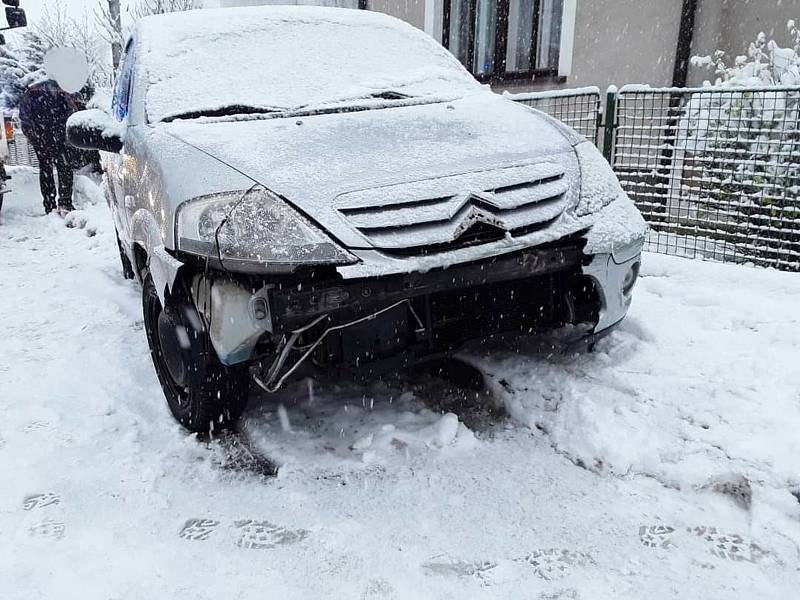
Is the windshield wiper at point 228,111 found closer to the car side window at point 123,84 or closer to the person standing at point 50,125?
the car side window at point 123,84

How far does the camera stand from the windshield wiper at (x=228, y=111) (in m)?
2.90

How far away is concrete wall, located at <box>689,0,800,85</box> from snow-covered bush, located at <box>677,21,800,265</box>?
10.8 ft

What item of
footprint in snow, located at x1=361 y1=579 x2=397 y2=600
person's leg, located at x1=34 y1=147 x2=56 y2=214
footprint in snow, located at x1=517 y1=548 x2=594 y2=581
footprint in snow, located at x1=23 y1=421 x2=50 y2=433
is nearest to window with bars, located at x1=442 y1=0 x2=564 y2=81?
person's leg, located at x1=34 y1=147 x2=56 y2=214

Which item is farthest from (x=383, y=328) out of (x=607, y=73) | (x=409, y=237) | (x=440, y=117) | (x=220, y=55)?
(x=607, y=73)

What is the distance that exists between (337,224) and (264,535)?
102 cm

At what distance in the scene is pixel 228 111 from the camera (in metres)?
2.94

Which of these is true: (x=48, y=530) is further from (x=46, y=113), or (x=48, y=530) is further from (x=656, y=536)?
(x=46, y=113)

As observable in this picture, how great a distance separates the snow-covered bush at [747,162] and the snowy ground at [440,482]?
145cm

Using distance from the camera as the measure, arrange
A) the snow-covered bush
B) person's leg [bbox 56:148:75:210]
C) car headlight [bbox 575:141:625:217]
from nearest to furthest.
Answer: car headlight [bbox 575:141:625:217], the snow-covered bush, person's leg [bbox 56:148:75:210]

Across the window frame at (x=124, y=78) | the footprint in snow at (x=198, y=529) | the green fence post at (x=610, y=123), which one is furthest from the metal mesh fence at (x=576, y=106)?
the footprint in snow at (x=198, y=529)

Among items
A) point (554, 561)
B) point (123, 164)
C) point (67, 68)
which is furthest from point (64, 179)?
point (554, 561)

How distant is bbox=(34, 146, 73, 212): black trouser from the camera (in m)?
8.30

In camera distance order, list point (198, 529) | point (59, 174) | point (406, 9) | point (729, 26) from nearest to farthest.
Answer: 1. point (198, 529)
2. point (729, 26)
3. point (59, 174)
4. point (406, 9)

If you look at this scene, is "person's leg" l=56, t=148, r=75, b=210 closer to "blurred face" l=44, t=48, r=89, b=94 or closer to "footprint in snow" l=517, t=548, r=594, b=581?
"blurred face" l=44, t=48, r=89, b=94
